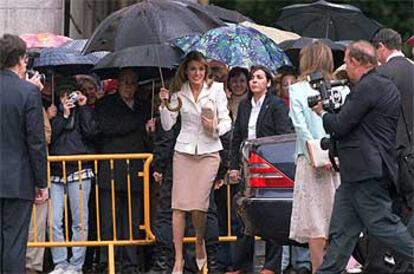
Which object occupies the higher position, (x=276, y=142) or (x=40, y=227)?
(x=276, y=142)

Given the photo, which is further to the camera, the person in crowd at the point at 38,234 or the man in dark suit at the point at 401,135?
the person in crowd at the point at 38,234

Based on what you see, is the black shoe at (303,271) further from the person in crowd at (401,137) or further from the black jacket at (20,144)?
the black jacket at (20,144)

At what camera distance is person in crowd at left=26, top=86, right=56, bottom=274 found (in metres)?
12.7

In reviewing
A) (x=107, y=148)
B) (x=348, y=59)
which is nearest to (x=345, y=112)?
(x=348, y=59)

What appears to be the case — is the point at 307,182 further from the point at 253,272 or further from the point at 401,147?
the point at 253,272

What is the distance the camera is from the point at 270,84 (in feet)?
41.4

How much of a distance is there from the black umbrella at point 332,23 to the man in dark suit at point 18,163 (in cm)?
813

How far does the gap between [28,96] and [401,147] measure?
3050 millimetres

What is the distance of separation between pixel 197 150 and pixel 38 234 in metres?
1.94

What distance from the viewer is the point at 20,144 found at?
10.2 meters

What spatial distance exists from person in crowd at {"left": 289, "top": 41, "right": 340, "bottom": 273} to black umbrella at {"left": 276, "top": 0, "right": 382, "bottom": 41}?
6.68 m

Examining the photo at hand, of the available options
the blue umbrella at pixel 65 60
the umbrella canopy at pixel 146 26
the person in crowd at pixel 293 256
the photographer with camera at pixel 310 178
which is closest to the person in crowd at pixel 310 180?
the photographer with camera at pixel 310 178

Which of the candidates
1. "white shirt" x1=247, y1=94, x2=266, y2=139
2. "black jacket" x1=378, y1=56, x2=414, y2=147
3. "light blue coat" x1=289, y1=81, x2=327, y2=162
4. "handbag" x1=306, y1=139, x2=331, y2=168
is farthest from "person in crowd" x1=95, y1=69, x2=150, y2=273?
"black jacket" x1=378, y1=56, x2=414, y2=147

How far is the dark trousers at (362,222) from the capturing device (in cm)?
1009
